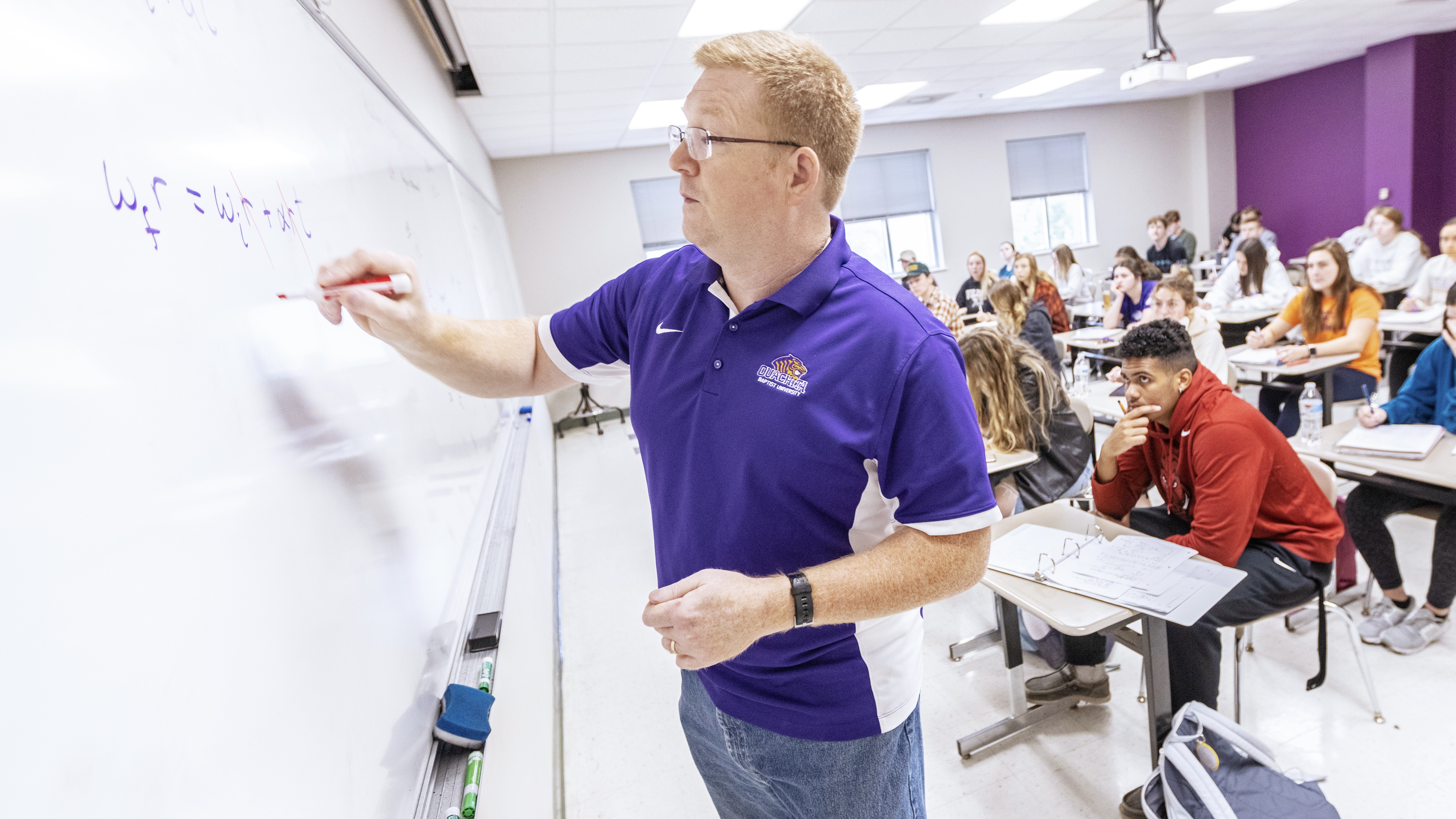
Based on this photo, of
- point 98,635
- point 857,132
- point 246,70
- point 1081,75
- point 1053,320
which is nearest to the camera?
point 98,635

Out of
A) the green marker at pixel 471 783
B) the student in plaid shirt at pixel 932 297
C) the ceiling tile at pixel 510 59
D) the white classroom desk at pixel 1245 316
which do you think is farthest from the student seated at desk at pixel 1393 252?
the green marker at pixel 471 783

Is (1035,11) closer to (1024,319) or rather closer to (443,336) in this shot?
(1024,319)

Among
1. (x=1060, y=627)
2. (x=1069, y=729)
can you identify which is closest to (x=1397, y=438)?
(x=1069, y=729)

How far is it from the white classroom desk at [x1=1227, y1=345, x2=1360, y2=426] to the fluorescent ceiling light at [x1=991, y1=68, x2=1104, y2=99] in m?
4.37

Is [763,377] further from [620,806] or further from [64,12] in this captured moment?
[620,806]

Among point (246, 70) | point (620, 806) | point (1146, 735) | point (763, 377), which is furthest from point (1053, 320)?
point (246, 70)

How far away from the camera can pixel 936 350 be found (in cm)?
92

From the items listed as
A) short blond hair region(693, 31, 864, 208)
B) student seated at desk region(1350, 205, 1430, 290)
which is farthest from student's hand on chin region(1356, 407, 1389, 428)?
student seated at desk region(1350, 205, 1430, 290)

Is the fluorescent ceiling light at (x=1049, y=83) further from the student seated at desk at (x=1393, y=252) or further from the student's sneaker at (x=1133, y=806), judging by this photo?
the student's sneaker at (x=1133, y=806)

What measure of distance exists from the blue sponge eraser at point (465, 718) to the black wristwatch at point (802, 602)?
52 cm

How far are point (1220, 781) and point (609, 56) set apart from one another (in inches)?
180

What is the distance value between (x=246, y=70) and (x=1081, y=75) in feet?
27.3

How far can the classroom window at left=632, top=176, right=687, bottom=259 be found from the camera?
8.16 meters

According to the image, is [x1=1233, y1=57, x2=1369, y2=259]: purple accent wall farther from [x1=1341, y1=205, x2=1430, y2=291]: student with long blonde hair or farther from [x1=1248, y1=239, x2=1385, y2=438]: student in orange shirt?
[x1=1248, y1=239, x2=1385, y2=438]: student in orange shirt
